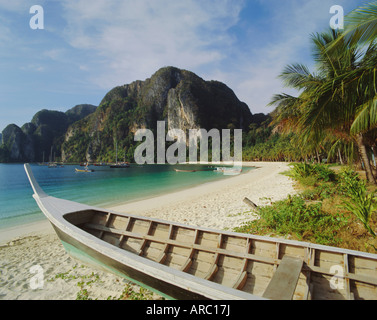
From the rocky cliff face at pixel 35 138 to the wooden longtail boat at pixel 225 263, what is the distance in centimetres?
17338

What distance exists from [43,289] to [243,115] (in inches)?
5832

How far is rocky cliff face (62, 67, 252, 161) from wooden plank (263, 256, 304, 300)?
117 meters

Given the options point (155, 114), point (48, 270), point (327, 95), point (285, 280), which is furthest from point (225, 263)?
point (155, 114)

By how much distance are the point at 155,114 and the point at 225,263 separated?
139 meters

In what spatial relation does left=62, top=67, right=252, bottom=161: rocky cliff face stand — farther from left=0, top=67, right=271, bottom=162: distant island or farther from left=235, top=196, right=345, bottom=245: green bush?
left=235, top=196, right=345, bottom=245: green bush

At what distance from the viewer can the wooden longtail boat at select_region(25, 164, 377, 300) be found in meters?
2.29

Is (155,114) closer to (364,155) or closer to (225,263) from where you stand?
(364,155)

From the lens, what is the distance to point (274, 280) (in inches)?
95.2

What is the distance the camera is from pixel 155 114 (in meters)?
137

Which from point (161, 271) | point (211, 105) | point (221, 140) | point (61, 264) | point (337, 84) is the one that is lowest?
point (61, 264)

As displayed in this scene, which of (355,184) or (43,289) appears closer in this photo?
(43,289)

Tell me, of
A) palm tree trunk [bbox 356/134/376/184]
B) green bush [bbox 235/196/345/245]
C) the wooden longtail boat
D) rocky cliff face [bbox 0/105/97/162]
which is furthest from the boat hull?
rocky cliff face [bbox 0/105/97/162]
